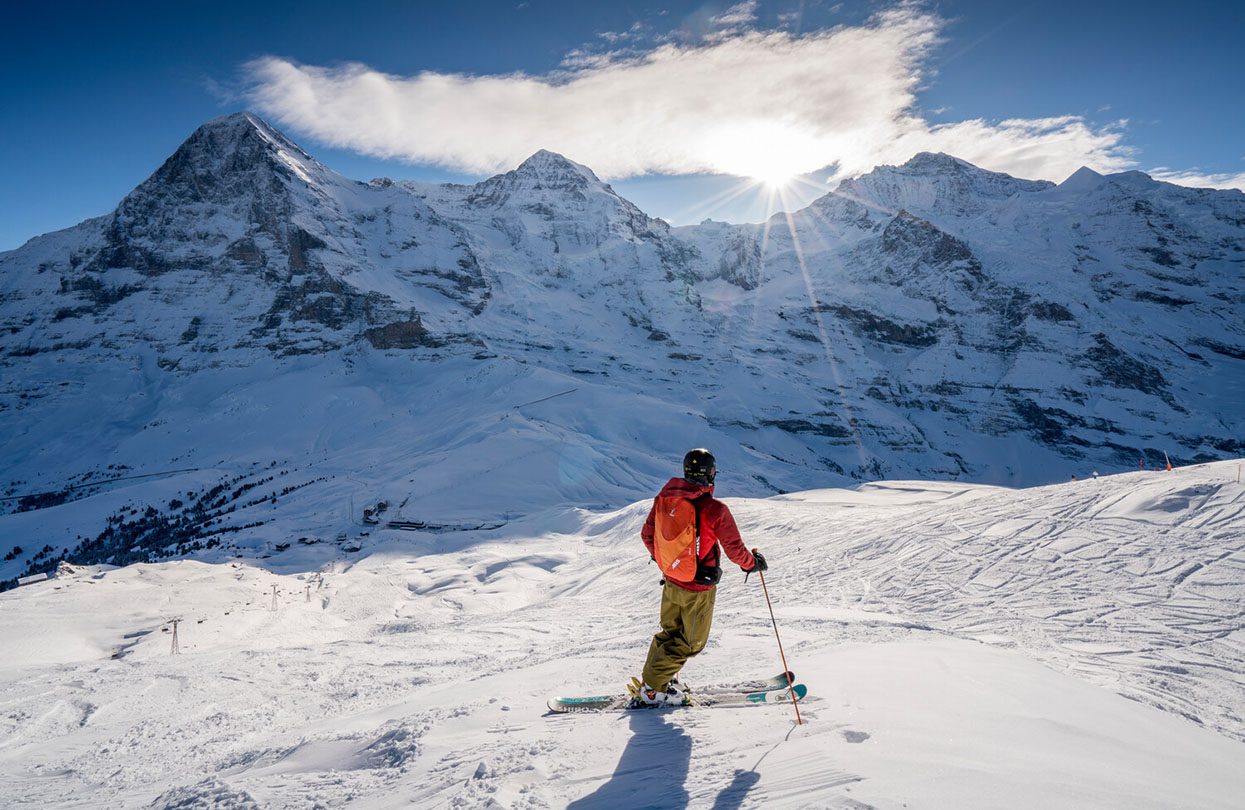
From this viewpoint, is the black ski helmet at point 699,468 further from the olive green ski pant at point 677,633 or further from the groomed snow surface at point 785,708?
the groomed snow surface at point 785,708

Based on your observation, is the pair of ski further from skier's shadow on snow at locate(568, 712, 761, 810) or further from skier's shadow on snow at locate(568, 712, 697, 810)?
skier's shadow on snow at locate(568, 712, 761, 810)

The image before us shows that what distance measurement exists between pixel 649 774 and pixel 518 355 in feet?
365

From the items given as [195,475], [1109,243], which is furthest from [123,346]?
[1109,243]

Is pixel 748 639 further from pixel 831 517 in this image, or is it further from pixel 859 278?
pixel 859 278

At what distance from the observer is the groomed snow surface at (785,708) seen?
136 inches

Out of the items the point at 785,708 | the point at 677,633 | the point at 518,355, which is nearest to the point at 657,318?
the point at 518,355

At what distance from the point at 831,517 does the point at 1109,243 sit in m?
220

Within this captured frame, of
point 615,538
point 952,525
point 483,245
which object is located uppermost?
point 483,245

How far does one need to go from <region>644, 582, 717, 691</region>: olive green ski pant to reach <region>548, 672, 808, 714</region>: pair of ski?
10.9 inches

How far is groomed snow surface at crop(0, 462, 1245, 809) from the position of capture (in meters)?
3.45

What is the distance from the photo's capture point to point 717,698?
525 cm

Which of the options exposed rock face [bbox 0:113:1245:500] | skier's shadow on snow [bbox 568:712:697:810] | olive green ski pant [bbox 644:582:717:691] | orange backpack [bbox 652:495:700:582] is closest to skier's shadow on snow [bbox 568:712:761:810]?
skier's shadow on snow [bbox 568:712:697:810]

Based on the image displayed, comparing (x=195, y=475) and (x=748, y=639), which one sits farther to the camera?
(x=195, y=475)

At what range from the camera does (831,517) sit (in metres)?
21.3
